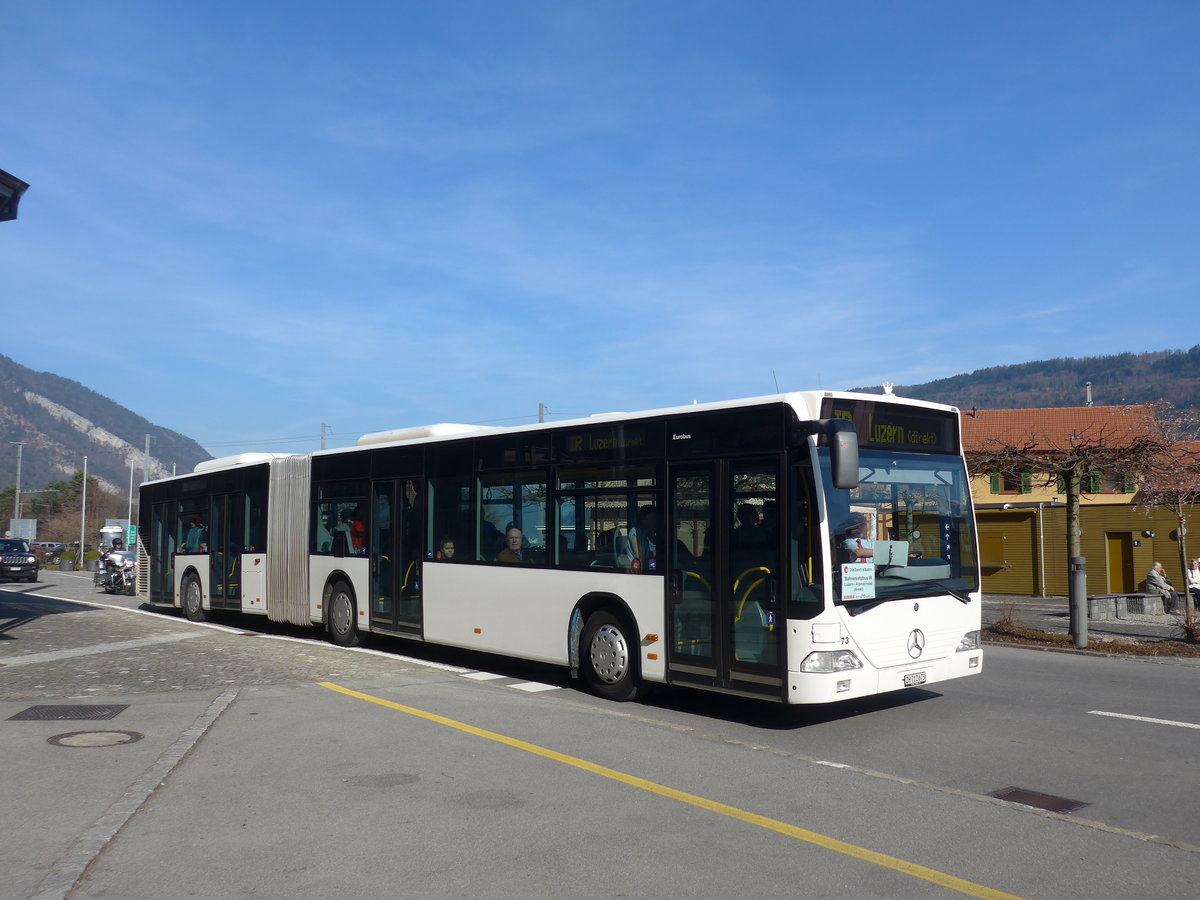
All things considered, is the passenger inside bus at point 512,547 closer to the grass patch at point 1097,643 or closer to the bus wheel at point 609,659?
the bus wheel at point 609,659

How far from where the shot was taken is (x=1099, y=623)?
79.5 feet

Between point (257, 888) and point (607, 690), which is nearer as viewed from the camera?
point (257, 888)

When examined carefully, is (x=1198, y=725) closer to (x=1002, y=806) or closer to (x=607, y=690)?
(x=1002, y=806)

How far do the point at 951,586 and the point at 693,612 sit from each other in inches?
92.2

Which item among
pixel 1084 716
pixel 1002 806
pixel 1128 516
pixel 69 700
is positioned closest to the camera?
pixel 1002 806

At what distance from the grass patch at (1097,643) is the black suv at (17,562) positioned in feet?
129

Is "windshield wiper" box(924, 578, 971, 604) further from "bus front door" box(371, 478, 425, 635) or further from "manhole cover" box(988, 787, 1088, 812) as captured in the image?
"bus front door" box(371, 478, 425, 635)

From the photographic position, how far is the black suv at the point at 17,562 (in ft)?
142

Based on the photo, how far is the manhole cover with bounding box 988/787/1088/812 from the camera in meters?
6.53

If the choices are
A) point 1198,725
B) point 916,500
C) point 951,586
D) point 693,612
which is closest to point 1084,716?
point 1198,725

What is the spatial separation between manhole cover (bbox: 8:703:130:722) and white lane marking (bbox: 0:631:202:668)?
392cm

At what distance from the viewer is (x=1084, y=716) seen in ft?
32.1

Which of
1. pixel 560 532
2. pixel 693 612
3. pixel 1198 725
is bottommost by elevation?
pixel 1198 725

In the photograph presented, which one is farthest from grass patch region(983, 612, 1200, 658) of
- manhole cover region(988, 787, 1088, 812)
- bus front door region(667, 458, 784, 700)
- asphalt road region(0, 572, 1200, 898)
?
manhole cover region(988, 787, 1088, 812)
